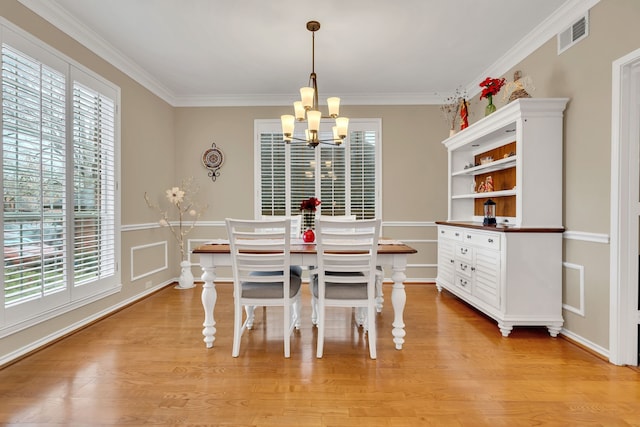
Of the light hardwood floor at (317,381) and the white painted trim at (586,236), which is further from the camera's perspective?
the white painted trim at (586,236)

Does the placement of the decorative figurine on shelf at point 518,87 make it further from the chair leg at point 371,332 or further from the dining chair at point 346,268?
the chair leg at point 371,332

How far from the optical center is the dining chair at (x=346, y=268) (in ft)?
7.80

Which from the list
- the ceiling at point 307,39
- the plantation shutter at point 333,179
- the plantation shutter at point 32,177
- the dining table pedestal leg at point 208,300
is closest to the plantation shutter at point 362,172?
the plantation shutter at point 333,179

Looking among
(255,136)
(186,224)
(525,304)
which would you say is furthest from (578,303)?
(186,224)

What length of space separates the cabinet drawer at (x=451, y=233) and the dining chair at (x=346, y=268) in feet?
5.78

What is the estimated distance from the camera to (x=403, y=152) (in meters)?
5.01

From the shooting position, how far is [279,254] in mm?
2498

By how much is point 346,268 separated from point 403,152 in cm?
307

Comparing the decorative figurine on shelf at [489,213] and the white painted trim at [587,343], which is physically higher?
the decorative figurine on shelf at [489,213]

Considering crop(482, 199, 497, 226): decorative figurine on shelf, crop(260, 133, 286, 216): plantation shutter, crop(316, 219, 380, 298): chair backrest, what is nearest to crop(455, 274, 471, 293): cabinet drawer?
crop(482, 199, 497, 226): decorative figurine on shelf

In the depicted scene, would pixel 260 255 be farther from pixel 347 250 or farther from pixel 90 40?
pixel 90 40

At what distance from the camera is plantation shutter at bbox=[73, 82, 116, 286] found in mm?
3129

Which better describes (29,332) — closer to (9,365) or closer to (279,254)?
(9,365)

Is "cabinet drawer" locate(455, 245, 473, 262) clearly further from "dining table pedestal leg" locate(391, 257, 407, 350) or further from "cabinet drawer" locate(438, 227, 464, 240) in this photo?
"dining table pedestal leg" locate(391, 257, 407, 350)
